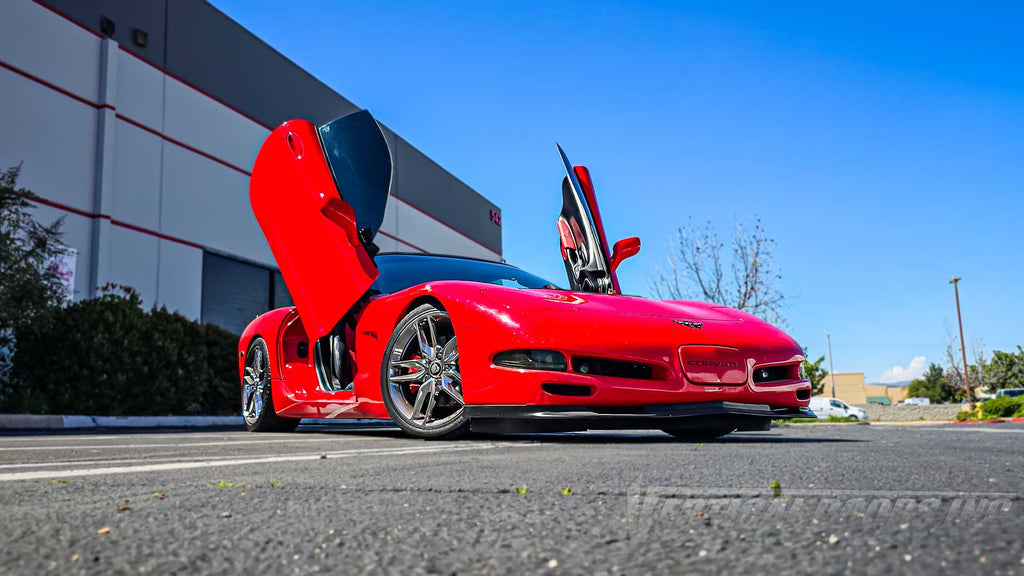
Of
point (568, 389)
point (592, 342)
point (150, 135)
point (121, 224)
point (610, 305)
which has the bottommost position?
point (568, 389)

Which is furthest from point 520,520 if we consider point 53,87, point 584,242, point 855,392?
point 855,392

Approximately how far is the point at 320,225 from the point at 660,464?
357 cm

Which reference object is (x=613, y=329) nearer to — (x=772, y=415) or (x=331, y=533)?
(x=772, y=415)

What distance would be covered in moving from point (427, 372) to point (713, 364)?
153cm

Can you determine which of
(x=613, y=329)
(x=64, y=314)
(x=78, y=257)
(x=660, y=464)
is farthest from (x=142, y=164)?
(x=660, y=464)

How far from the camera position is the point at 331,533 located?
4.01 feet

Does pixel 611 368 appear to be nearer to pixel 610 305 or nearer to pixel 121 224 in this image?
pixel 610 305

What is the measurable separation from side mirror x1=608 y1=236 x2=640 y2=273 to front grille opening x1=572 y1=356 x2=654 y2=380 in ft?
5.36

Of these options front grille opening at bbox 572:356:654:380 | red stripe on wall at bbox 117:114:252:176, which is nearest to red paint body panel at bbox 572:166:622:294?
front grille opening at bbox 572:356:654:380

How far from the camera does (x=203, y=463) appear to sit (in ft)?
8.99

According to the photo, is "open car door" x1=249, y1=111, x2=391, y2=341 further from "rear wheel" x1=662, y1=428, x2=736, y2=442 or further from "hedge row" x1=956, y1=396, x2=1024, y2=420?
"hedge row" x1=956, y1=396, x2=1024, y2=420

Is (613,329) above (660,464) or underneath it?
above

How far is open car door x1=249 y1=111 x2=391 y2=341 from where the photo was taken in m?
5.18

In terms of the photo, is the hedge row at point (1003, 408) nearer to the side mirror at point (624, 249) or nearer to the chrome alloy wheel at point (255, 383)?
the side mirror at point (624, 249)
